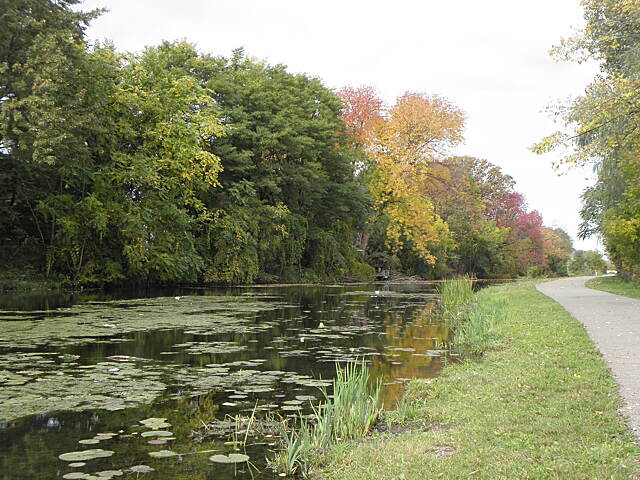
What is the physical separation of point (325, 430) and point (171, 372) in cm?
319

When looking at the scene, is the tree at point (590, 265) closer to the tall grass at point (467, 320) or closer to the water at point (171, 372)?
the tall grass at point (467, 320)

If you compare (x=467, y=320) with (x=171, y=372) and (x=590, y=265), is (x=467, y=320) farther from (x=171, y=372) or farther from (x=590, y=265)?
(x=590, y=265)

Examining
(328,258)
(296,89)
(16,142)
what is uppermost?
(296,89)

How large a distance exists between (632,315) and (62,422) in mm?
12130

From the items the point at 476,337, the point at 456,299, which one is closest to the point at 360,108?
the point at 456,299

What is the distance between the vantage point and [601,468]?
360 cm

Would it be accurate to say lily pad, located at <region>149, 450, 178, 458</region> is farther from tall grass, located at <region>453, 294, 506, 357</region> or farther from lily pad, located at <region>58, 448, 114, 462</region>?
tall grass, located at <region>453, 294, 506, 357</region>

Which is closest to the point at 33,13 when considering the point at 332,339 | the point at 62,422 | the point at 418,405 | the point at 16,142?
the point at 16,142

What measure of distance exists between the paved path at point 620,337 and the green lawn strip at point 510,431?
142 millimetres

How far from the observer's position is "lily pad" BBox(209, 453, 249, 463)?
4211mm

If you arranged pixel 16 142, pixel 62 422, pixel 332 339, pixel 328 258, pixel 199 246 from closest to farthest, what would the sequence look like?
pixel 62 422 < pixel 332 339 < pixel 16 142 < pixel 199 246 < pixel 328 258

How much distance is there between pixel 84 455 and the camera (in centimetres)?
417

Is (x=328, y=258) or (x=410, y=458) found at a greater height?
(x=328, y=258)

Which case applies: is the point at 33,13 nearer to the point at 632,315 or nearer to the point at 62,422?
the point at 62,422
